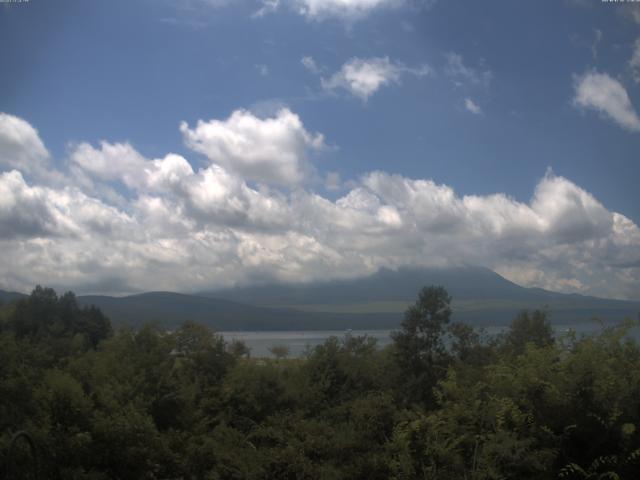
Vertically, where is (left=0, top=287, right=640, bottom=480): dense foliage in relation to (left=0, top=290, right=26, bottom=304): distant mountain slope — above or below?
below

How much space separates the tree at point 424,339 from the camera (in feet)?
79.0

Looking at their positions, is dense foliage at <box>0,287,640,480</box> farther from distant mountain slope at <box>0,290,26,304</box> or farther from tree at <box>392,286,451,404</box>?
distant mountain slope at <box>0,290,26,304</box>

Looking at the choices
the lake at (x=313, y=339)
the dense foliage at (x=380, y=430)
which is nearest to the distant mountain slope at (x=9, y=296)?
the lake at (x=313, y=339)

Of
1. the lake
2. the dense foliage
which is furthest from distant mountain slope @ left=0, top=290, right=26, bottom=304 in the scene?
the dense foliage

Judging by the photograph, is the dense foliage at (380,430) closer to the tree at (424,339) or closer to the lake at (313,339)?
the lake at (313,339)

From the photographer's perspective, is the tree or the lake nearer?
the lake

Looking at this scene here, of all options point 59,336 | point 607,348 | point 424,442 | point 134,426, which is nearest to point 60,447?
point 134,426

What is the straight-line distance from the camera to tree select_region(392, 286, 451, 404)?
2408 centimetres

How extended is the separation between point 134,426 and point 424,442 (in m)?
6.02

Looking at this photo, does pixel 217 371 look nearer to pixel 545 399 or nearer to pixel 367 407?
pixel 367 407

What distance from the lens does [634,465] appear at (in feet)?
35.1

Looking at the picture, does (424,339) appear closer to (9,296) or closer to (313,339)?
(9,296)

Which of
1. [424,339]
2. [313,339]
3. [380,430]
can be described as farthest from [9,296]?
[313,339]

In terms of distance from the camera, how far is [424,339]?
24.7m
